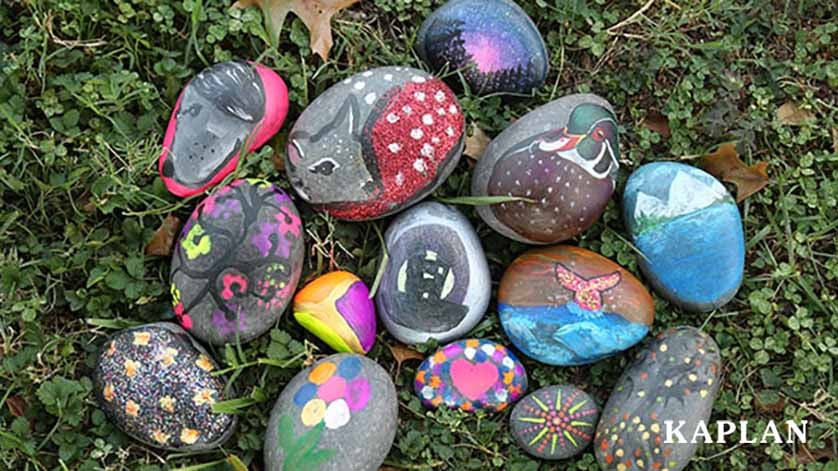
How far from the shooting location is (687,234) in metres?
2.58

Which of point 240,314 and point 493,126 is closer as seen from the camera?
point 240,314

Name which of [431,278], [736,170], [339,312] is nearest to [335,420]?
[339,312]

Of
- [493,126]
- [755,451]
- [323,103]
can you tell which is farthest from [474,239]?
[755,451]

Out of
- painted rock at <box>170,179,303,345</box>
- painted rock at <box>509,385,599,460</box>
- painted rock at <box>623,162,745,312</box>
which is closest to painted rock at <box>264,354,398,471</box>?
painted rock at <box>170,179,303,345</box>

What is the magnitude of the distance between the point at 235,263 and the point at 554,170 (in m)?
0.74

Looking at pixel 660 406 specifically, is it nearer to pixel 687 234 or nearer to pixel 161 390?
pixel 687 234

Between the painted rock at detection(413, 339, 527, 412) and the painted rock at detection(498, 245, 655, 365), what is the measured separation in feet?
0.27

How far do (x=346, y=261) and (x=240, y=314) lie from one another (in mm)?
321

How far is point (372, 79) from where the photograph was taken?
259 centimetres

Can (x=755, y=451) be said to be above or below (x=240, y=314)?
below

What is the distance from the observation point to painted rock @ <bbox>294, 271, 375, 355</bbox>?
2.54 m

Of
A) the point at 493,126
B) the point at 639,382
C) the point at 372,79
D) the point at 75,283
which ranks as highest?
the point at 372,79

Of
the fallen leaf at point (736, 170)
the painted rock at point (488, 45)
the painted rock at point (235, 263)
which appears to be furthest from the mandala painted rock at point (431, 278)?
the fallen leaf at point (736, 170)

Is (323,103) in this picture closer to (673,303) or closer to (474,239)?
(474,239)
